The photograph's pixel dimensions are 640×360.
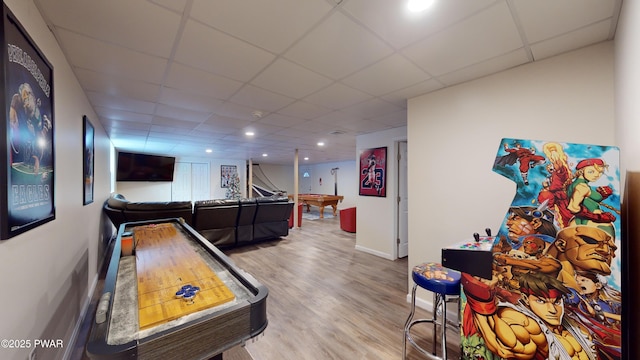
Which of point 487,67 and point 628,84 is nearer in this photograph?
point 628,84

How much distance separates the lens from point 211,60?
1.83m

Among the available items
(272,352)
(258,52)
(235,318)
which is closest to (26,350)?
(235,318)

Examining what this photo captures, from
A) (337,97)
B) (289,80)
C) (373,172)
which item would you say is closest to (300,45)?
(289,80)

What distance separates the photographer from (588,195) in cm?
108

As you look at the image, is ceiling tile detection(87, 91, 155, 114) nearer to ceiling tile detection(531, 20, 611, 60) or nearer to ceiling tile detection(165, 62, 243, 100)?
ceiling tile detection(165, 62, 243, 100)

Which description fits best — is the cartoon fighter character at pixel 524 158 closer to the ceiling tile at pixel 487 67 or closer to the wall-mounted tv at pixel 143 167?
the ceiling tile at pixel 487 67

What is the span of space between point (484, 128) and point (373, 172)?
2.35m

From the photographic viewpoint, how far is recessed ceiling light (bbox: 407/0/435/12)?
1211mm

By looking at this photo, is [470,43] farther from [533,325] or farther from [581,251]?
[533,325]

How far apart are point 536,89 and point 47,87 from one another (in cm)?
339

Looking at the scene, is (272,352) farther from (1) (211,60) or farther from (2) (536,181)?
(1) (211,60)

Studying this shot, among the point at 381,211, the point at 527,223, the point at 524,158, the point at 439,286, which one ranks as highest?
the point at 524,158

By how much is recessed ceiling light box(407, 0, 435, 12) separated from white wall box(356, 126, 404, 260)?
9.07ft

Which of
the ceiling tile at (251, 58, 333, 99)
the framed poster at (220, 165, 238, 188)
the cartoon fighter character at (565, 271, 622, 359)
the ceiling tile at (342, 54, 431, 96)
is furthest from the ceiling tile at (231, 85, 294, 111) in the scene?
the framed poster at (220, 165, 238, 188)
